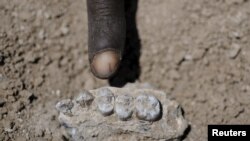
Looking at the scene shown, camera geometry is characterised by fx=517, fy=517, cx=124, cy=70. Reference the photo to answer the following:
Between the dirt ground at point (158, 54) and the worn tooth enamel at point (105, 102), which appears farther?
the dirt ground at point (158, 54)

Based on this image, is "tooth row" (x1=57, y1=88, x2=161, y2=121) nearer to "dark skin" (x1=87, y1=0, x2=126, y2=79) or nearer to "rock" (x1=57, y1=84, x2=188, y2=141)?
"rock" (x1=57, y1=84, x2=188, y2=141)

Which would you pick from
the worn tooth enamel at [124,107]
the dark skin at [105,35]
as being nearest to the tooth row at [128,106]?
the worn tooth enamel at [124,107]

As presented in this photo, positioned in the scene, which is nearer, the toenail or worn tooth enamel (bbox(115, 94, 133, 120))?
worn tooth enamel (bbox(115, 94, 133, 120))

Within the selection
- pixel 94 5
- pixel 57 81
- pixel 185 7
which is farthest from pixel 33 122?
pixel 185 7

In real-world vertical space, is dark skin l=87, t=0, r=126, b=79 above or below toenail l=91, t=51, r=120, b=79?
above

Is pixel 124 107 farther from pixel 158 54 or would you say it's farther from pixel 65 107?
pixel 158 54

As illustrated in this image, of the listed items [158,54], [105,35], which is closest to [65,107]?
[105,35]

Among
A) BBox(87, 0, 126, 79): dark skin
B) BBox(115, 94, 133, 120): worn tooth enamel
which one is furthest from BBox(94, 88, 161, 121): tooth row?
BBox(87, 0, 126, 79): dark skin

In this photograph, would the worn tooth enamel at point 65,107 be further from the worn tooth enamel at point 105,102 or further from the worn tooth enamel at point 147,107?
the worn tooth enamel at point 147,107
